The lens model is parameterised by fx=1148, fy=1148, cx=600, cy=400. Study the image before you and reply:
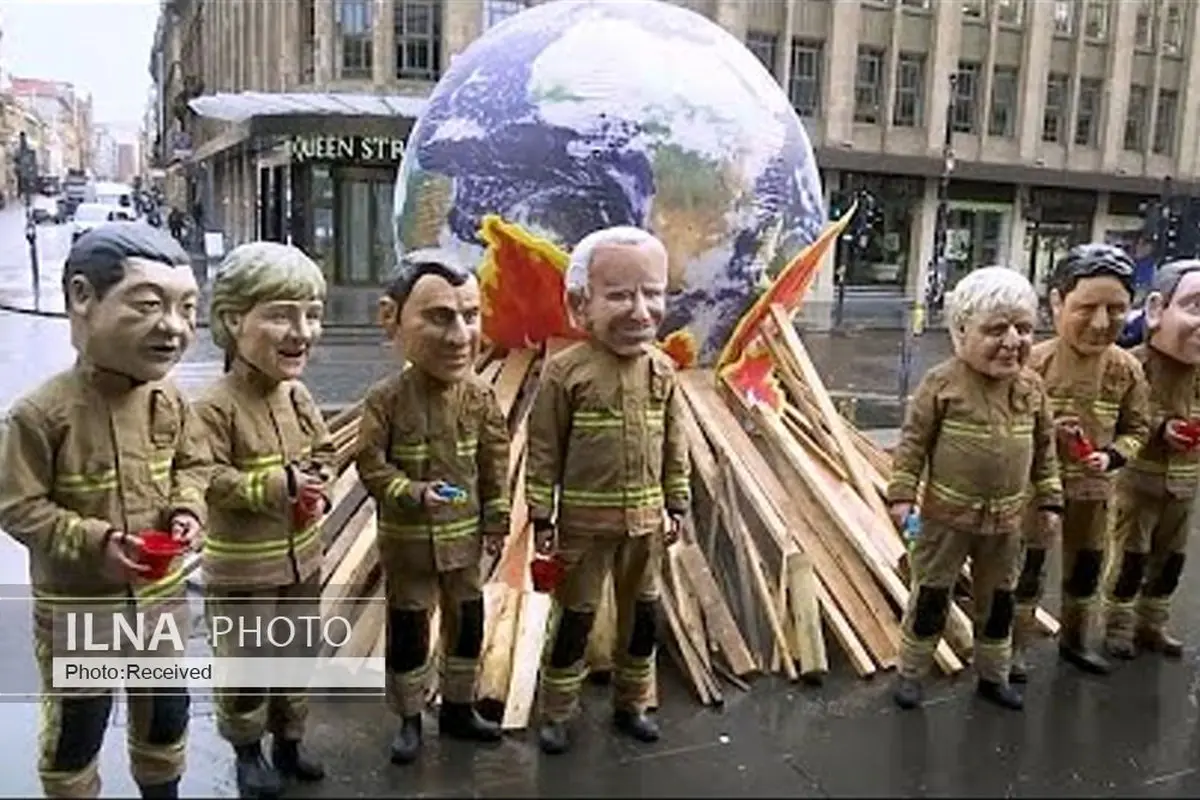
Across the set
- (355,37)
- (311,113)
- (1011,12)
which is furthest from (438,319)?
(1011,12)

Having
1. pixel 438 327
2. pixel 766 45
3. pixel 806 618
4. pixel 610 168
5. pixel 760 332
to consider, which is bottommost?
pixel 806 618

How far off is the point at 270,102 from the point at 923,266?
661 inches

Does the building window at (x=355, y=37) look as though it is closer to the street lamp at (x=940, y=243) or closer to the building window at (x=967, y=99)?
the street lamp at (x=940, y=243)

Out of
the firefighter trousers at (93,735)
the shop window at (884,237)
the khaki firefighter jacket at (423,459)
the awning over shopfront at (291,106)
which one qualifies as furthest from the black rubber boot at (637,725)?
the shop window at (884,237)

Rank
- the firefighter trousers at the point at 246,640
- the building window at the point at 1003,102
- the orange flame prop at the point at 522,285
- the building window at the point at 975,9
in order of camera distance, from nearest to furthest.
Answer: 1. the firefighter trousers at the point at 246,640
2. the orange flame prop at the point at 522,285
3. the building window at the point at 975,9
4. the building window at the point at 1003,102

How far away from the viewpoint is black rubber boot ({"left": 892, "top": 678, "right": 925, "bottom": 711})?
452cm

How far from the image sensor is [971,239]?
102 ft

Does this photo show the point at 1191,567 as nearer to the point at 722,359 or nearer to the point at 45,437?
the point at 722,359

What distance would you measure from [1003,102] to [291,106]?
1872 centimetres

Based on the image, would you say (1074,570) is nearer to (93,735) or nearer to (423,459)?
(423,459)

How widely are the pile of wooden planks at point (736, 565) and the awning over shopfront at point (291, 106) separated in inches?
696

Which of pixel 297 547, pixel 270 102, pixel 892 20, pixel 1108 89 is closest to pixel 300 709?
pixel 297 547

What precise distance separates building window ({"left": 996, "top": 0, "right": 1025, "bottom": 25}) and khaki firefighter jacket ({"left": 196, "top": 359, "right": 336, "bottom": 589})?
3022 cm

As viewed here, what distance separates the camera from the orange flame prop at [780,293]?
5672mm
